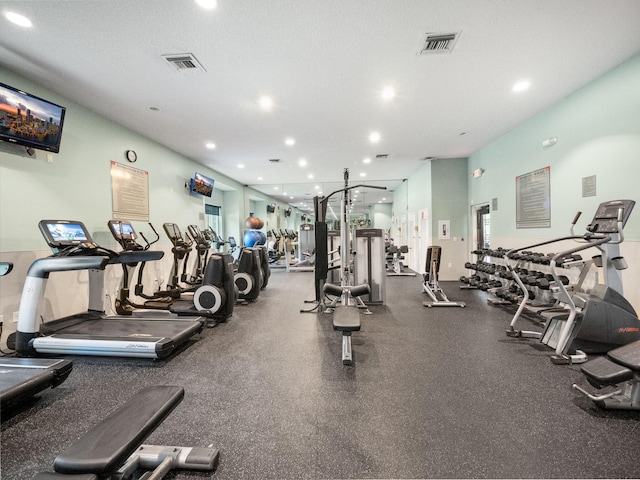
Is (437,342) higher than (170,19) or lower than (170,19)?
lower

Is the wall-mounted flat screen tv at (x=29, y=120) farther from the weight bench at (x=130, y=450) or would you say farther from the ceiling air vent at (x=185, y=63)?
the weight bench at (x=130, y=450)

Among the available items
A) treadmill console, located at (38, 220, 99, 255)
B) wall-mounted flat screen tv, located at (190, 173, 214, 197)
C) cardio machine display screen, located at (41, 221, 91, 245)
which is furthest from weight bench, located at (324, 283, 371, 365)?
wall-mounted flat screen tv, located at (190, 173, 214, 197)

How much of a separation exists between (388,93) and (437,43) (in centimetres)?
102

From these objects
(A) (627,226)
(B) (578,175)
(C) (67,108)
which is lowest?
(A) (627,226)

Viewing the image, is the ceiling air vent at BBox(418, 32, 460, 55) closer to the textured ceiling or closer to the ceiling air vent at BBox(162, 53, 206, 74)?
the textured ceiling

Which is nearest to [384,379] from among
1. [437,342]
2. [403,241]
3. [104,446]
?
[437,342]

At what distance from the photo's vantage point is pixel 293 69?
322 centimetres

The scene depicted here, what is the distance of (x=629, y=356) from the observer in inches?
69.3

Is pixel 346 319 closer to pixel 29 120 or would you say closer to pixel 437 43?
pixel 437 43

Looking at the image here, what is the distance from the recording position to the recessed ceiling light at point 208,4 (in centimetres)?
224

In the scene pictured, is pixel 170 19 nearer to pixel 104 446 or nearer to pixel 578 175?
pixel 104 446

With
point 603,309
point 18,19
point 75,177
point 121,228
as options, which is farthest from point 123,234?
point 603,309

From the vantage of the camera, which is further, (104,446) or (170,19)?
(170,19)

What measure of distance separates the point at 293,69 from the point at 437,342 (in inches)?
142
